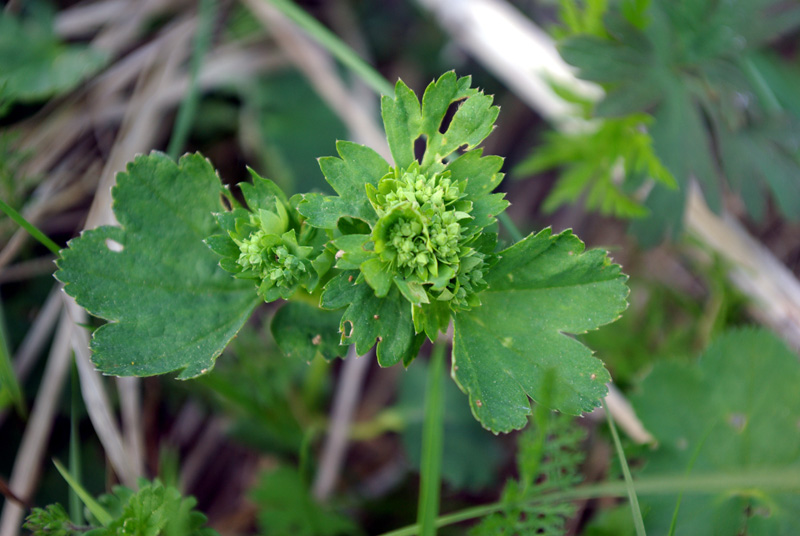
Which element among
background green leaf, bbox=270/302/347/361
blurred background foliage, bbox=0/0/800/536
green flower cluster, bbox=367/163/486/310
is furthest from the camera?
blurred background foliage, bbox=0/0/800/536

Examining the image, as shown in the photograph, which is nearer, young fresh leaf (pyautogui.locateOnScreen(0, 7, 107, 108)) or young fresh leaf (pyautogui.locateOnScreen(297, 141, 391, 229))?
young fresh leaf (pyautogui.locateOnScreen(297, 141, 391, 229))

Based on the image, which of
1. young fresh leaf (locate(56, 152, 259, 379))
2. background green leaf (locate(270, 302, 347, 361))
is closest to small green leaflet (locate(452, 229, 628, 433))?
background green leaf (locate(270, 302, 347, 361))

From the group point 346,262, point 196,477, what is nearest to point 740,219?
point 346,262

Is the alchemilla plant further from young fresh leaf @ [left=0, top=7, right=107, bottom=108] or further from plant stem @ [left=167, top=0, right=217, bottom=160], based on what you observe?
young fresh leaf @ [left=0, top=7, right=107, bottom=108]

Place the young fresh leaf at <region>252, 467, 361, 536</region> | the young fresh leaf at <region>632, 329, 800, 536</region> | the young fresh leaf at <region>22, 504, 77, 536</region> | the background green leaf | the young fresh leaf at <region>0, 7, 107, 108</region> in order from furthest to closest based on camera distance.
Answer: the young fresh leaf at <region>0, 7, 107, 108</region>
the young fresh leaf at <region>252, 467, 361, 536</region>
the young fresh leaf at <region>632, 329, 800, 536</region>
the background green leaf
the young fresh leaf at <region>22, 504, 77, 536</region>

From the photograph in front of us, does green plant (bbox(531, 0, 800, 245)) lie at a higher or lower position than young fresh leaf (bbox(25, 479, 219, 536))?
higher

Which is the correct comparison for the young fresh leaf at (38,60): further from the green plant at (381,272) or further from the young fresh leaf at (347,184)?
the young fresh leaf at (347,184)

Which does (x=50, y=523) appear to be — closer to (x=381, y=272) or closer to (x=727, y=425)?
(x=381, y=272)

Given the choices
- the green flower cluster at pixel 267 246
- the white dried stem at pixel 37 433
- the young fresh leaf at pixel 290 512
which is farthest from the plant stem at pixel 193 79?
the young fresh leaf at pixel 290 512
